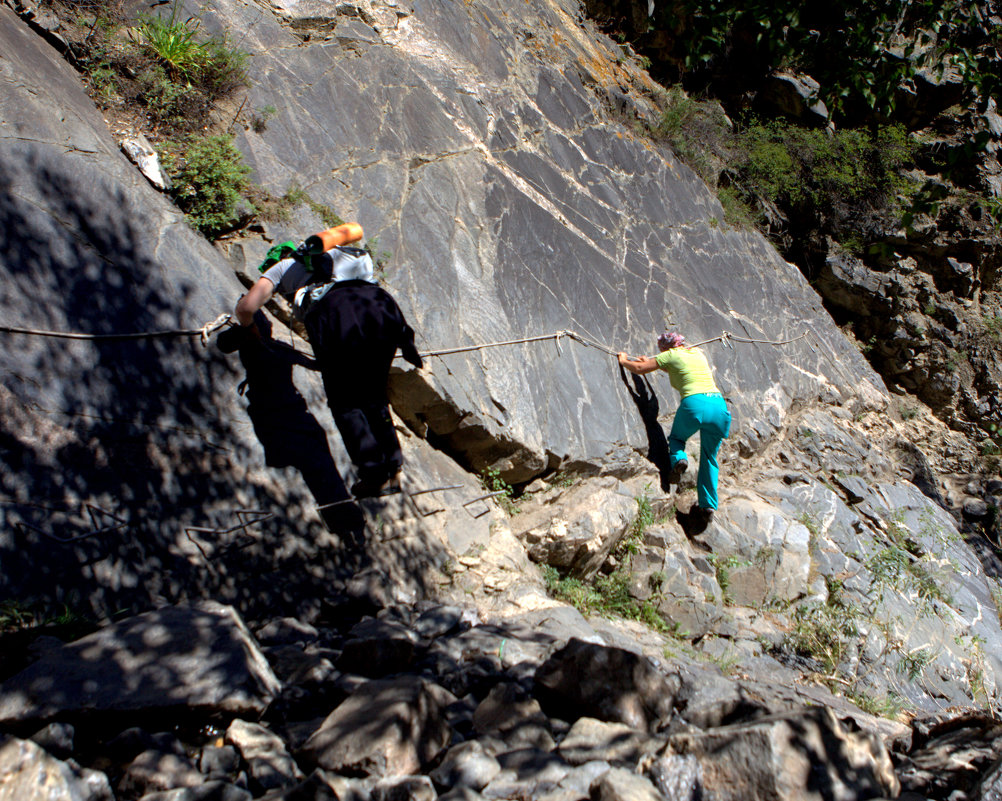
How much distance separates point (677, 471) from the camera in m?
6.97

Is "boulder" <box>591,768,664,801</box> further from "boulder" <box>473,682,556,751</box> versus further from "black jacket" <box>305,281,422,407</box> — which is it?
"black jacket" <box>305,281,422,407</box>

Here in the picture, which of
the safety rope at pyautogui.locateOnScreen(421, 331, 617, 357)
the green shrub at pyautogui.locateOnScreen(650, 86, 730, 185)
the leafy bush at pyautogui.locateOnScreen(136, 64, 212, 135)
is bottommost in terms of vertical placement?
the safety rope at pyautogui.locateOnScreen(421, 331, 617, 357)

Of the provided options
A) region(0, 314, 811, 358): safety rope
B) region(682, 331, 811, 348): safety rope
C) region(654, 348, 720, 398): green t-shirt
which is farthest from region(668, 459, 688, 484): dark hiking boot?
region(682, 331, 811, 348): safety rope

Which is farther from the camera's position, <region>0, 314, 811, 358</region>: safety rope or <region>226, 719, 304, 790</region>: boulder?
<region>0, 314, 811, 358</region>: safety rope

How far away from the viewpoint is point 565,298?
22.5 ft

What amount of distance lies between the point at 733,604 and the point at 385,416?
3675 millimetres

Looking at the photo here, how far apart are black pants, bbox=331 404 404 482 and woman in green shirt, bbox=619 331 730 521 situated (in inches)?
119

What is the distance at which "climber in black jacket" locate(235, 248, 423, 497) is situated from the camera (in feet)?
13.7

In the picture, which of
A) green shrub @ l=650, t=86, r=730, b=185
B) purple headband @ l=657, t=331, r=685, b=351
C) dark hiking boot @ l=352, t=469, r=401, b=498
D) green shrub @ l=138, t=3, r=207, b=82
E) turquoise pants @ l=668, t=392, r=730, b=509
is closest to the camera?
dark hiking boot @ l=352, t=469, r=401, b=498

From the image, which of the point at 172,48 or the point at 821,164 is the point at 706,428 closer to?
the point at 172,48

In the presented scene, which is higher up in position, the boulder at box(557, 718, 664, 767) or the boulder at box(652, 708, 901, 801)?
the boulder at box(652, 708, 901, 801)

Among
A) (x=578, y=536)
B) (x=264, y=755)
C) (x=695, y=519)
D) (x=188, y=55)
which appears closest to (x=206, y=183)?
(x=188, y=55)

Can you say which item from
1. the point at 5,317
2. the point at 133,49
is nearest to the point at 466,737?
the point at 5,317

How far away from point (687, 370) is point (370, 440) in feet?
11.1
